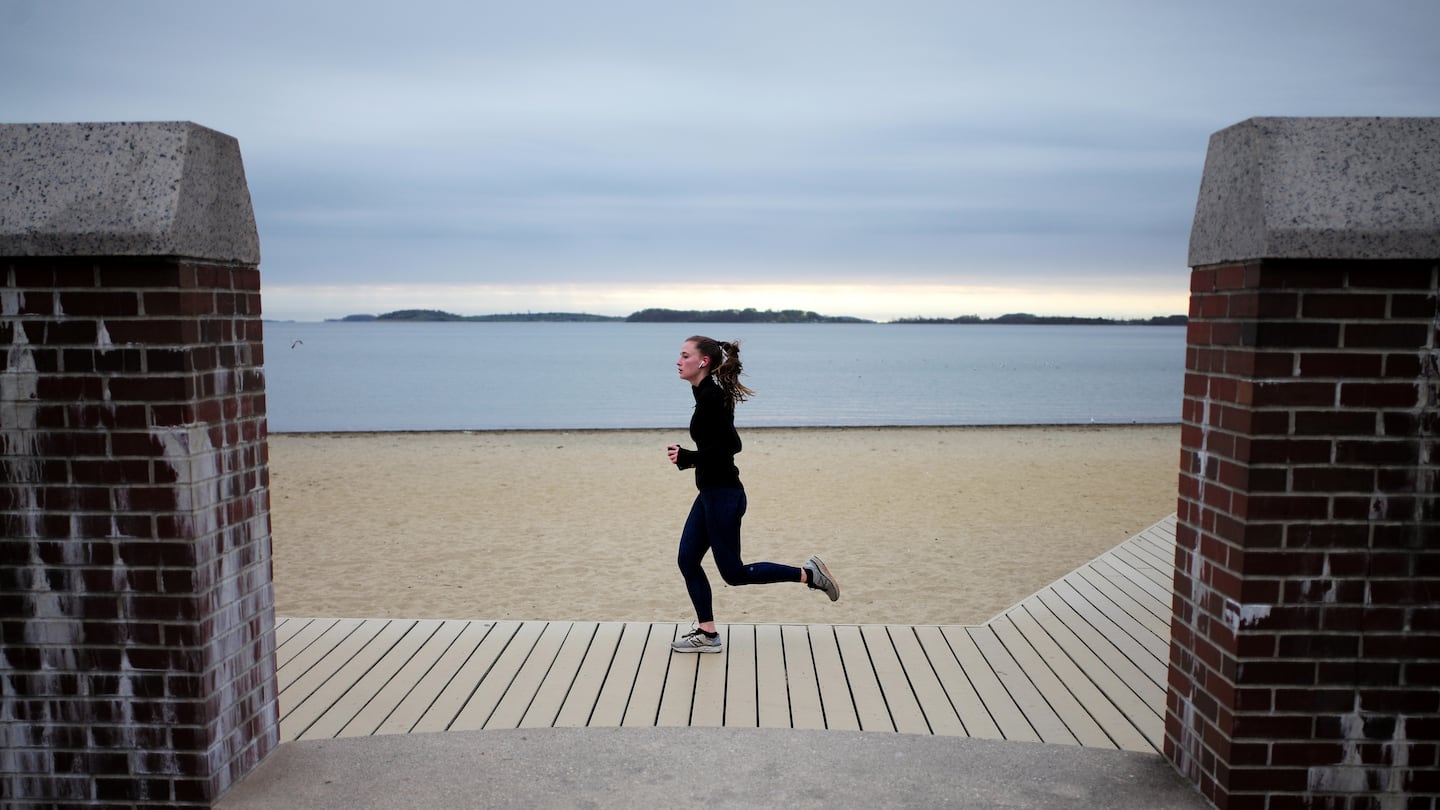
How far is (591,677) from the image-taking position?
4648 mm

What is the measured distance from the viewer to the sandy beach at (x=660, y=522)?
25.9ft

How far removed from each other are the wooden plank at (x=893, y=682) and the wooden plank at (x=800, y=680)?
0.32 m

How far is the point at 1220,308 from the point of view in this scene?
307 cm

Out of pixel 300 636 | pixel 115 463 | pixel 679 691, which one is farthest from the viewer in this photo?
pixel 300 636

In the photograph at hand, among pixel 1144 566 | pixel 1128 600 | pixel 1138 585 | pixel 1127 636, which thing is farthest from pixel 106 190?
pixel 1144 566

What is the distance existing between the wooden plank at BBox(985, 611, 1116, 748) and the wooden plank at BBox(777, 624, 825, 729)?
1048 millimetres

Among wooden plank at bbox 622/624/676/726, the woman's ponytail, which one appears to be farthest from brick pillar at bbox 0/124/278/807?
the woman's ponytail

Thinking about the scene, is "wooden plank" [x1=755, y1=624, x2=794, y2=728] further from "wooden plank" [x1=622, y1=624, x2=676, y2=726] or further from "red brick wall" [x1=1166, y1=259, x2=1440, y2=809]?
"red brick wall" [x1=1166, y1=259, x2=1440, y2=809]

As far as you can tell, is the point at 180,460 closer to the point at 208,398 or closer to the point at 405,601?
the point at 208,398

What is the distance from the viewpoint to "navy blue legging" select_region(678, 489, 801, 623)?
16.4ft

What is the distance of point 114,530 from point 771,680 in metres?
2.87

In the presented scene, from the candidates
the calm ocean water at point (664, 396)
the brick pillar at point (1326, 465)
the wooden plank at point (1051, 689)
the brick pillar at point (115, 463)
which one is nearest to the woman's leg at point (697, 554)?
the wooden plank at point (1051, 689)

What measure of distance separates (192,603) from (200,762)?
54cm

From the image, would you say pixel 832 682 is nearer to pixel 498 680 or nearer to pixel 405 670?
pixel 498 680
